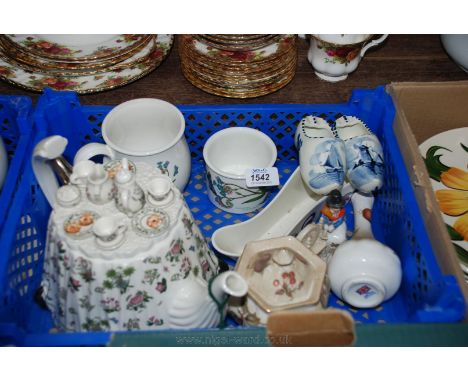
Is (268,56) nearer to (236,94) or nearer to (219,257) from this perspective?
(236,94)

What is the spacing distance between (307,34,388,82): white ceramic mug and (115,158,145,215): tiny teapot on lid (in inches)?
19.8

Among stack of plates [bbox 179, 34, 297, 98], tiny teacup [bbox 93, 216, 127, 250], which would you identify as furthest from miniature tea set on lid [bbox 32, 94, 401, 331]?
stack of plates [bbox 179, 34, 297, 98]

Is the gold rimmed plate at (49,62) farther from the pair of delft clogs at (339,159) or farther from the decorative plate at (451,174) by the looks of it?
the decorative plate at (451,174)

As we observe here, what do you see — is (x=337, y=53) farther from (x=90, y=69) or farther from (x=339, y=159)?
(x=90, y=69)

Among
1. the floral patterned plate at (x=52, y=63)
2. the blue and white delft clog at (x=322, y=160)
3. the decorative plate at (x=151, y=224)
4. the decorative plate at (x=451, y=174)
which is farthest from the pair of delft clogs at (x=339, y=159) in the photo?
the floral patterned plate at (x=52, y=63)

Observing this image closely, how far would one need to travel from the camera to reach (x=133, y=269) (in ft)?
2.13

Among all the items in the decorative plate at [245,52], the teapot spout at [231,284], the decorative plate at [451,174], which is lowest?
the decorative plate at [451,174]

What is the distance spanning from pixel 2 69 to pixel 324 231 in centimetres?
67

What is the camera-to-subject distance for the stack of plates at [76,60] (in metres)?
0.99

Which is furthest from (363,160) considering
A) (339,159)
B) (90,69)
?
(90,69)

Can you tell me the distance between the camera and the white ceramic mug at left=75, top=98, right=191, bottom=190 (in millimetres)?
828

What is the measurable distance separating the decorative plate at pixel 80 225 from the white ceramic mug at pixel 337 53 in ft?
1.84

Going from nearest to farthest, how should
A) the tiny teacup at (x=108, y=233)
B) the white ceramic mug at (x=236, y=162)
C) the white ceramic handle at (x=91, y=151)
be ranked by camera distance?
the tiny teacup at (x=108, y=233), the white ceramic handle at (x=91, y=151), the white ceramic mug at (x=236, y=162)

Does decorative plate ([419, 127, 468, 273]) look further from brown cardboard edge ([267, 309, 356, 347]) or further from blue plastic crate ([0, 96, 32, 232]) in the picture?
blue plastic crate ([0, 96, 32, 232])
